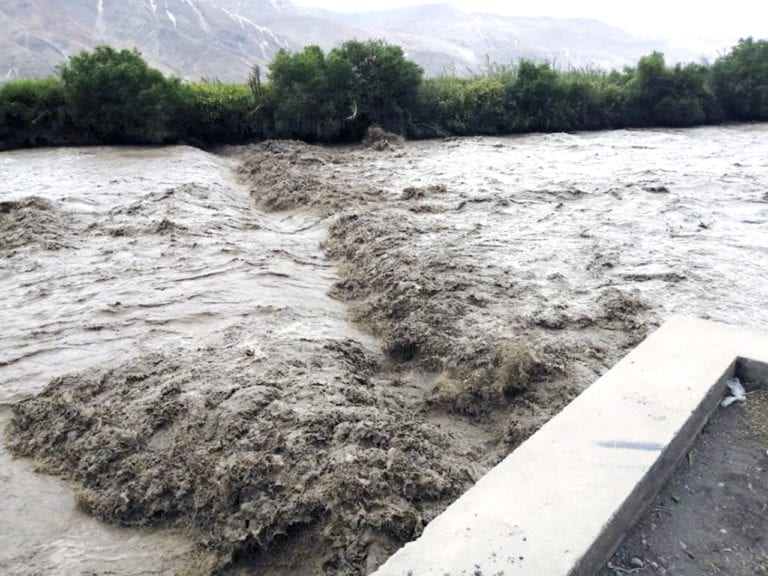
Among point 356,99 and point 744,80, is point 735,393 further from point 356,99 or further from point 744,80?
point 744,80

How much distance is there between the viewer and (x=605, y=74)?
17062mm

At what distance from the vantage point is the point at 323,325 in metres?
4.43

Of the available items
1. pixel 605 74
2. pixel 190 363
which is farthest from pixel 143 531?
pixel 605 74

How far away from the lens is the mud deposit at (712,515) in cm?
222

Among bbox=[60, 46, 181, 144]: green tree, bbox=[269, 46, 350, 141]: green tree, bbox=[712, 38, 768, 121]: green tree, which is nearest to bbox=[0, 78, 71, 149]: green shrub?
bbox=[60, 46, 181, 144]: green tree

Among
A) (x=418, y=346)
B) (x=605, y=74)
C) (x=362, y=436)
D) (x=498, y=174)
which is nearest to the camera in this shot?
(x=362, y=436)

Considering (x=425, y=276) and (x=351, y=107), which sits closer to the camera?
(x=425, y=276)

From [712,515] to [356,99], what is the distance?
12.6m

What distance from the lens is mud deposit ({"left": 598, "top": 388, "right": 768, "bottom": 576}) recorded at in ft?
7.27

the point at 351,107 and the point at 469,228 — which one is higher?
the point at 351,107

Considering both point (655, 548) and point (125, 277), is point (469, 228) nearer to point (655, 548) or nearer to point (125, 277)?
point (125, 277)

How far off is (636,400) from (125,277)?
4.16 metres

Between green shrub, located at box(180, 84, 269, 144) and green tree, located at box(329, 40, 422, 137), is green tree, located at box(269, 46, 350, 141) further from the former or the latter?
green shrub, located at box(180, 84, 269, 144)

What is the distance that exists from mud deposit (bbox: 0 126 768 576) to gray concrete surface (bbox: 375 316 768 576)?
30 cm
